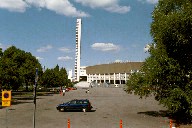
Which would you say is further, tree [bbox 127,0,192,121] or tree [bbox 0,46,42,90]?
tree [bbox 0,46,42,90]

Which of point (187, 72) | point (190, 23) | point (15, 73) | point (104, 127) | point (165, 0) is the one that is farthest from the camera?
point (15, 73)

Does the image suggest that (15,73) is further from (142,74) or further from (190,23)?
(190,23)

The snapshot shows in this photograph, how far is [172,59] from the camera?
28.3 m

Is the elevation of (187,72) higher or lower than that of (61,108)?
higher

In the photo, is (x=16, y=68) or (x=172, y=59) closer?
(x=172, y=59)

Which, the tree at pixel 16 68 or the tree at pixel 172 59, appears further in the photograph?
the tree at pixel 16 68

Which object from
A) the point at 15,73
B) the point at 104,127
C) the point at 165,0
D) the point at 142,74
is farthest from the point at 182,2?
the point at 15,73

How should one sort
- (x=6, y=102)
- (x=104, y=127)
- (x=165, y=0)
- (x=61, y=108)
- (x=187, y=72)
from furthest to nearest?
(x=61, y=108), (x=165, y=0), (x=187, y=72), (x=104, y=127), (x=6, y=102)

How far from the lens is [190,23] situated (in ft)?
87.6

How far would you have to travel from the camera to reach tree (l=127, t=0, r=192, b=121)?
2703 cm

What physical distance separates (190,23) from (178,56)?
12.0ft

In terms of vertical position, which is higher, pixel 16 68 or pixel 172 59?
pixel 16 68

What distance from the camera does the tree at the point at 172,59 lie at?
27.0 metres

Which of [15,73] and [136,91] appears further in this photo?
[15,73]
